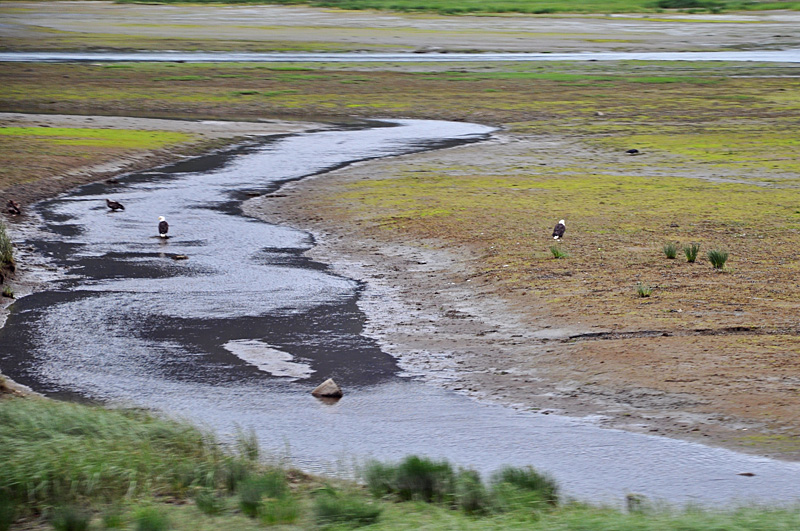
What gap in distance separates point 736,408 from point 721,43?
64.1 m

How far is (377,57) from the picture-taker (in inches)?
2290

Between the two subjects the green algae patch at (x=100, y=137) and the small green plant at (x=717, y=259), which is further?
the green algae patch at (x=100, y=137)

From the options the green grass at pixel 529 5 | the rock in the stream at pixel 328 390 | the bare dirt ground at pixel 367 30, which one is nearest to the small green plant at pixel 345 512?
the rock in the stream at pixel 328 390

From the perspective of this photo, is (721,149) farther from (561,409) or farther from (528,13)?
(528,13)

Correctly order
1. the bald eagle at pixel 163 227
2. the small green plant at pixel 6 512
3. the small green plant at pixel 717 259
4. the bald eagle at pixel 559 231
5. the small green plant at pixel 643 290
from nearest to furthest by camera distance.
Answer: the small green plant at pixel 6 512, the small green plant at pixel 643 290, the small green plant at pixel 717 259, the bald eagle at pixel 559 231, the bald eagle at pixel 163 227

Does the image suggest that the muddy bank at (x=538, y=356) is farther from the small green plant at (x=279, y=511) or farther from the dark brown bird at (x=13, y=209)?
the dark brown bird at (x=13, y=209)

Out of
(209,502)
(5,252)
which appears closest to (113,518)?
(209,502)

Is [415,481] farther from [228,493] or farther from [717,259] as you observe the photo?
[717,259]

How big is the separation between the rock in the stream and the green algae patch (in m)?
19.6

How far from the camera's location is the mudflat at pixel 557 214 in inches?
394

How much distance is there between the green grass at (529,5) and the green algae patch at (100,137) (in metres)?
67.2

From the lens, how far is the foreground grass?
19.6ft

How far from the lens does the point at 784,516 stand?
5.84 meters

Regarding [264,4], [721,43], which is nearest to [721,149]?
[721,43]
